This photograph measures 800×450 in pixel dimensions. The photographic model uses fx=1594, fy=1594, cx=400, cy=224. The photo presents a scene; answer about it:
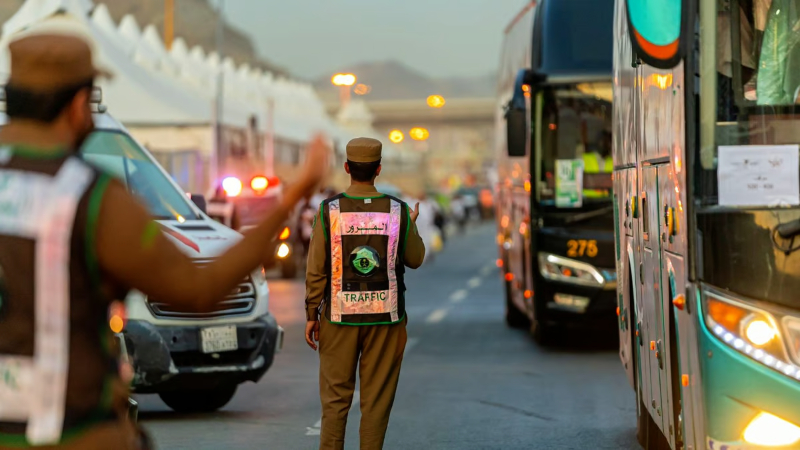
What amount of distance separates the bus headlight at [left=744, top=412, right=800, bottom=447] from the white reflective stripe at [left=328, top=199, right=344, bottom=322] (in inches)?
86.2

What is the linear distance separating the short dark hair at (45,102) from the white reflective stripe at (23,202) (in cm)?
13

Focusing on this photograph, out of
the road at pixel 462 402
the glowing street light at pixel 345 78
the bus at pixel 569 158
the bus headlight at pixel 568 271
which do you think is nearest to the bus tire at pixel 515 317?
the road at pixel 462 402

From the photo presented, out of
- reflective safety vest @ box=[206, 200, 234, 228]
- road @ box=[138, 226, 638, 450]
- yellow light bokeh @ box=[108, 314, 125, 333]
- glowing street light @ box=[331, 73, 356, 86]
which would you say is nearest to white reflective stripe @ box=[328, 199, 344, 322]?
road @ box=[138, 226, 638, 450]

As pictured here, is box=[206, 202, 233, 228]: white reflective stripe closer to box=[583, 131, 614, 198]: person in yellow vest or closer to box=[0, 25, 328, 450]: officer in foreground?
box=[583, 131, 614, 198]: person in yellow vest

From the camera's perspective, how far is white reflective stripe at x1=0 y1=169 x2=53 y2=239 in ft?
10.8

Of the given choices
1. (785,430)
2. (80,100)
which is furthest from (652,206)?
(80,100)

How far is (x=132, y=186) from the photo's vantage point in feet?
34.8

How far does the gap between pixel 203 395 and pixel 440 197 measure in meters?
75.3

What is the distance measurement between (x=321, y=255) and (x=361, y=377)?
582mm

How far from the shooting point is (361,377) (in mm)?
7211

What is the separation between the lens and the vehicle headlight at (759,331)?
18.2 ft

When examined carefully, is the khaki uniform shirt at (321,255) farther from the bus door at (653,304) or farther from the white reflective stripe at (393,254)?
the bus door at (653,304)

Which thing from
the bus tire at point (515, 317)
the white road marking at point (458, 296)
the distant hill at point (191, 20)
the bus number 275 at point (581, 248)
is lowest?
the white road marking at point (458, 296)

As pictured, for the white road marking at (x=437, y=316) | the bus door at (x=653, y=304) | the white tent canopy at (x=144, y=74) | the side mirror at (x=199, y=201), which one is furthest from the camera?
the white tent canopy at (x=144, y=74)
